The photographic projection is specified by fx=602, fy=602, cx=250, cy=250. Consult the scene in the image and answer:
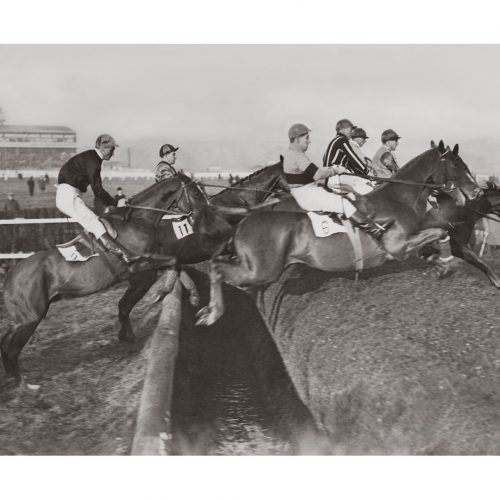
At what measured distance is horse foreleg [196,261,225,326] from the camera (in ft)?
15.8

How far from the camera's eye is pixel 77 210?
477 cm

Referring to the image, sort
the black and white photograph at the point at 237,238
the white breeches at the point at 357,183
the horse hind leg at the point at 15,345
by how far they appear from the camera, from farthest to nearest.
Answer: the white breeches at the point at 357,183
the horse hind leg at the point at 15,345
the black and white photograph at the point at 237,238

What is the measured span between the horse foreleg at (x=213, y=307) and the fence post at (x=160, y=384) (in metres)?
0.33

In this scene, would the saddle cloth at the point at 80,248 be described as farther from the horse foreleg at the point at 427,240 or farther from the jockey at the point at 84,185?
the horse foreleg at the point at 427,240

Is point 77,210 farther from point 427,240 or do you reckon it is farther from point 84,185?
point 427,240

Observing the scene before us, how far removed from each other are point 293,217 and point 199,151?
3.43 ft

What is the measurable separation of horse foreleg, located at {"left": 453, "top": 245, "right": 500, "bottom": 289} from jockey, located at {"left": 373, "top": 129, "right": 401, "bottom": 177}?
0.96 meters

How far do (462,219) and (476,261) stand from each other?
21.4 inches

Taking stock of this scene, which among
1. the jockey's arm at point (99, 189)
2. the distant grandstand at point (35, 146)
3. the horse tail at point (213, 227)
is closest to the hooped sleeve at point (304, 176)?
the horse tail at point (213, 227)

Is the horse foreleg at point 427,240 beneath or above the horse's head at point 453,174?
beneath

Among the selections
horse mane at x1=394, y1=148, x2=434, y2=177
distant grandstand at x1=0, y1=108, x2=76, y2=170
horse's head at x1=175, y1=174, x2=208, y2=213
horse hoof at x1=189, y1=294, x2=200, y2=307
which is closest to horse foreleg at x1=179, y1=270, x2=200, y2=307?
horse hoof at x1=189, y1=294, x2=200, y2=307

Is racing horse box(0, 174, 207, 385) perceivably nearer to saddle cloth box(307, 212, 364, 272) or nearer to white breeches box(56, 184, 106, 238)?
white breeches box(56, 184, 106, 238)

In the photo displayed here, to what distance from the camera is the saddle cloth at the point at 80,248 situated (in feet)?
15.4

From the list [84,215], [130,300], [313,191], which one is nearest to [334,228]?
[313,191]
